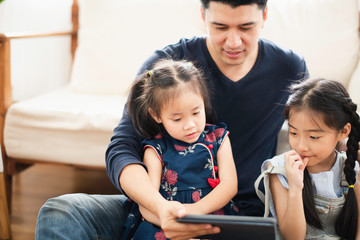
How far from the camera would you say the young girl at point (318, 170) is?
1159 mm

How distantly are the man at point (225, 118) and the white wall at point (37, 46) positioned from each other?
1.51 metres

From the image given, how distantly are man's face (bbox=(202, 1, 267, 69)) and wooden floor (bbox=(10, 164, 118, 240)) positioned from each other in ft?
3.98

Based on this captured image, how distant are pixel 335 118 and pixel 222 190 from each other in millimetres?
362

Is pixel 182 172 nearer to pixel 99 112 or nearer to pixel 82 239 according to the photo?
pixel 82 239

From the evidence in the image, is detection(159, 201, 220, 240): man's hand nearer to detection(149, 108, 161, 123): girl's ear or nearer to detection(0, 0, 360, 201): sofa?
detection(149, 108, 161, 123): girl's ear

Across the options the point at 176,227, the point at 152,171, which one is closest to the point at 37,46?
the point at 152,171

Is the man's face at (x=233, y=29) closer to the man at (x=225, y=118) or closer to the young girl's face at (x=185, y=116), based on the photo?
the man at (x=225, y=118)

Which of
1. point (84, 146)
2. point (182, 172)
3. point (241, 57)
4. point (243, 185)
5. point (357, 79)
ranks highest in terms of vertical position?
point (241, 57)

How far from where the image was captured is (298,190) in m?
1.13

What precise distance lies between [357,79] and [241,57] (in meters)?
0.86

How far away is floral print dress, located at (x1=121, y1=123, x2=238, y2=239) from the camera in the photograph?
4.16 ft

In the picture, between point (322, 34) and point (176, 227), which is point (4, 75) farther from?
point (322, 34)

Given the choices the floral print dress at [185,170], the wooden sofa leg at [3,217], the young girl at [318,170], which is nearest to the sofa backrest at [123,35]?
the wooden sofa leg at [3,217]

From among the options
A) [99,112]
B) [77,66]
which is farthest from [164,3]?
[99,112]
